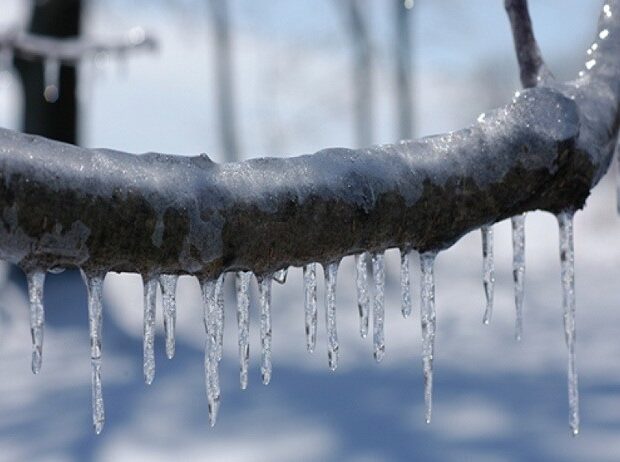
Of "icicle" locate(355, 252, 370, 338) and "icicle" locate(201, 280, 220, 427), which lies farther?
"icicle" locate(355, 252, 370, 338)

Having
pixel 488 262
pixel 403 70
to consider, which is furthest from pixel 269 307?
pixel 403 70

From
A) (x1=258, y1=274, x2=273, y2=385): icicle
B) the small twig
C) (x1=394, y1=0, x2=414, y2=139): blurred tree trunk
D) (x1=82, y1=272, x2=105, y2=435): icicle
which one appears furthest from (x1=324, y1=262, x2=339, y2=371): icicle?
(x1=394, y1=0, x2=414, y2=139): blurred tree trunk

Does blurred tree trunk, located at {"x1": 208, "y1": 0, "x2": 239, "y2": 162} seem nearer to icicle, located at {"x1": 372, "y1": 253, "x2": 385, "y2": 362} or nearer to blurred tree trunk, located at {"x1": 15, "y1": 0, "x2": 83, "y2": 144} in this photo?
blurred tree trunk, located at {"x1": 15, "y1": 0, "x2": 83, "y2": 144}

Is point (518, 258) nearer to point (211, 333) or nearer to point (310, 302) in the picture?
point (310, 302)

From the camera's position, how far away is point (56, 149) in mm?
1025

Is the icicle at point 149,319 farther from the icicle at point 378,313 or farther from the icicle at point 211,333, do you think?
the icicle at point 378,313

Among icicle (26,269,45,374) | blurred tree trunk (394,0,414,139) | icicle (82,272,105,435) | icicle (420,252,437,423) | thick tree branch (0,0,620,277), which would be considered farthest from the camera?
blurred tree trunk (394,0,414,139)

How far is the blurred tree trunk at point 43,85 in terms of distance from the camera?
460 inches

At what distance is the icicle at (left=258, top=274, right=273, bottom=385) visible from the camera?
1423 mm

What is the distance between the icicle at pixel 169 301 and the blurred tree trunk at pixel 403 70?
12.8 meters

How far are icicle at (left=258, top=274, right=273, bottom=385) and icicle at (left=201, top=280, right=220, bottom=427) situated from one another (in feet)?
0.26

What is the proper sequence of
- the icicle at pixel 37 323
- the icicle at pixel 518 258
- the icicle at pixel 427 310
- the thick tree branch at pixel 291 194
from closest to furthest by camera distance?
1. the thick tree branch at pixel 291 194
2. the icicle at pixel 37 323
3. the icicle at pixel 427 310
4. the icicle at pixel 518 258

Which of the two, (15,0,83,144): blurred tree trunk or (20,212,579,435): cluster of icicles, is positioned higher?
(15,0,83,144): blurred tree trunk

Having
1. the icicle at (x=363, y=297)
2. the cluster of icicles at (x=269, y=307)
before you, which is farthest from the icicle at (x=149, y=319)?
the icicle at (x=363, y=297)
